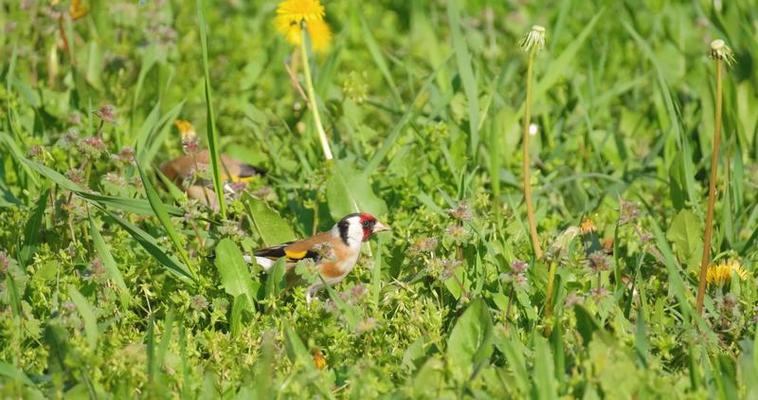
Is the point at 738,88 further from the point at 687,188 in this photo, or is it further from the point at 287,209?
the point at 287,209

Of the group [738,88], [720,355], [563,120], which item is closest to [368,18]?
[563,120]

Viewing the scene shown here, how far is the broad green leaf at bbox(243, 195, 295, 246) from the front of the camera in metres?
4.75

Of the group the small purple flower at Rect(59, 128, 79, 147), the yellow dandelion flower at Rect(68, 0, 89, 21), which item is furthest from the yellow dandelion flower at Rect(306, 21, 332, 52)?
the small purple flower at Rect(59, 128, 79, 147)

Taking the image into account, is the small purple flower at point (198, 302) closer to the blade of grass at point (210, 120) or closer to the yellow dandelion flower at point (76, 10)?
the blade of grass at point (210, 120)

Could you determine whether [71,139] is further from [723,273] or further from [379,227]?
[723,273]

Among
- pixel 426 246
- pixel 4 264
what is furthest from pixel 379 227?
pixel 4 264

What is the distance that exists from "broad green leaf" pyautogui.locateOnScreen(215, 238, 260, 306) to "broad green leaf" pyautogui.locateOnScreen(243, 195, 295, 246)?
1.63ft

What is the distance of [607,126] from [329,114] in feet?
4.92

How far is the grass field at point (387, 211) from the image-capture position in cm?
366

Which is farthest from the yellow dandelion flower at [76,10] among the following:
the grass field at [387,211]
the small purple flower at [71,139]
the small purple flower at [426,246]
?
the small purple flower at [426,246]

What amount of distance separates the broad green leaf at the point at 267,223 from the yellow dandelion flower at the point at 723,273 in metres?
1.58

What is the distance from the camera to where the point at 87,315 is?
3787mm

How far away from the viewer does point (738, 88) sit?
5.79m

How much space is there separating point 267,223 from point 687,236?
1.60 meters
